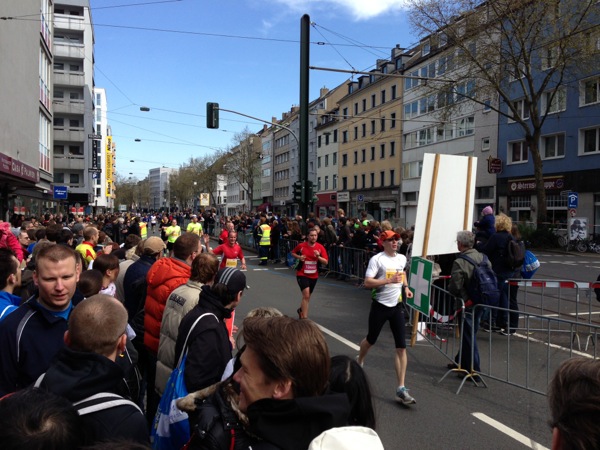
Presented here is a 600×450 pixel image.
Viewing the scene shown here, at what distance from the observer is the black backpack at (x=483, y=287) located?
19.8ft

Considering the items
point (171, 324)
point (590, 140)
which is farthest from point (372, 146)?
point (171, 324)

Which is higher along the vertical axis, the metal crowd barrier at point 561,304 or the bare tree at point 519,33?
the bare tree at point 519,33

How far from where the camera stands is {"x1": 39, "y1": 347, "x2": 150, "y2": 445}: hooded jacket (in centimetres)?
189

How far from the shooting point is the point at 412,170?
163 feet

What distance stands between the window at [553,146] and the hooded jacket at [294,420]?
36.0 m

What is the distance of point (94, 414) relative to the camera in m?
1.91

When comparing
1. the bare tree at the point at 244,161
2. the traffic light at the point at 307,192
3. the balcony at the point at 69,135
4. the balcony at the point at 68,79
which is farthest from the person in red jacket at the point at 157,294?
the bare tree at the point at 244,161

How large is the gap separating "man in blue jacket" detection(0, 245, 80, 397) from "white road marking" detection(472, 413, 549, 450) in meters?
3.94

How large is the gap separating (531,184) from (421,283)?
1246 inches

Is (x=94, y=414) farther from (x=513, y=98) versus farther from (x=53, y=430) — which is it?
(x=513, y=98)

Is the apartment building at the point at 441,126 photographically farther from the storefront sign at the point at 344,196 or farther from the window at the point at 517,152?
the storefront sign at the point at 344,196

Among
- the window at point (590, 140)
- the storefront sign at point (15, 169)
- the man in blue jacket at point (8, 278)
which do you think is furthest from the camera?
the window at point (590, 140)

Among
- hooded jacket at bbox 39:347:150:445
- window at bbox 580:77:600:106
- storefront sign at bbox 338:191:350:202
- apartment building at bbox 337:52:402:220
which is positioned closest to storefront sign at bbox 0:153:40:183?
hooded jacket at bbox 39:347:150:445

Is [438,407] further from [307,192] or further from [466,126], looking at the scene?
[466,126]
